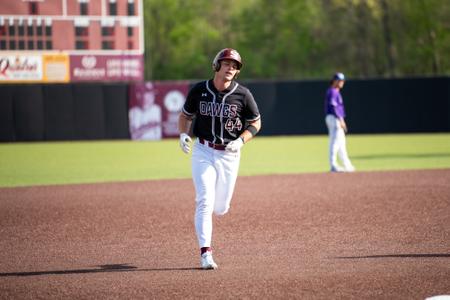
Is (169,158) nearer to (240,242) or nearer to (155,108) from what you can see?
(155,108)

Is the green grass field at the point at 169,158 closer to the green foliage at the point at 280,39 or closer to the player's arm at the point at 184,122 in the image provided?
the player's arm at the point at 184,122

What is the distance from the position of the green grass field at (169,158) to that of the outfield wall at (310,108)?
0.63 meters

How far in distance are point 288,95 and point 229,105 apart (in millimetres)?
23412

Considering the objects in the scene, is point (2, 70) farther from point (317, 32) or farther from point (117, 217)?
point (317, 32)

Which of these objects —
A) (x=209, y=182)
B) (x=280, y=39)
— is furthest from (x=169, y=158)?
(x=280, y=39)

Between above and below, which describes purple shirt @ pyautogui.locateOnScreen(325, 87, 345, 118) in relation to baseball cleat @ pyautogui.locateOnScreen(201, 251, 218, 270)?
above

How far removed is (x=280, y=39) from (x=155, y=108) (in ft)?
101

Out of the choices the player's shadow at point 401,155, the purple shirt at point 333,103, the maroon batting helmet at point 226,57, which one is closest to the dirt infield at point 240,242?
the maroon batting helmet at point 226,57

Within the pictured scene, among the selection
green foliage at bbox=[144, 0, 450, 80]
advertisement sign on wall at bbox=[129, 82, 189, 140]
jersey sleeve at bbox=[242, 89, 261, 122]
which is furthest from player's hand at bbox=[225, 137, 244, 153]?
green foliage at bbox=[144, 0, 450, 80]

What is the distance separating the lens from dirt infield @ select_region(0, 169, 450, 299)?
20.5ft

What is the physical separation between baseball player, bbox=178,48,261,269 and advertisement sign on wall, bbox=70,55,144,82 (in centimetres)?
1726

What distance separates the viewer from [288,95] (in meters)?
30.5

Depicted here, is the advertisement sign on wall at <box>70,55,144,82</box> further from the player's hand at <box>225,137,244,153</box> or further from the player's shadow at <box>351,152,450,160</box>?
the player's hand at <box>225,137,244,153</box>

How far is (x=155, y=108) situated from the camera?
2972 cm
